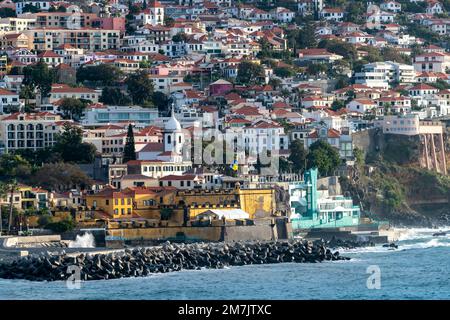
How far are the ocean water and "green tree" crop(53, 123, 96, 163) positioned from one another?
49.4 ft

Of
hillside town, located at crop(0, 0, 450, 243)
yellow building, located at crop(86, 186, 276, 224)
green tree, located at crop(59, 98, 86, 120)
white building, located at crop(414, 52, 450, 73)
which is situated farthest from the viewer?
white building, located at crop(414, 52, 450, 73)

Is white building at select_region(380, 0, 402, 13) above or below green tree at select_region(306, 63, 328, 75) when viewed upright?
above

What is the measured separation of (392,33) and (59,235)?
5129 cm

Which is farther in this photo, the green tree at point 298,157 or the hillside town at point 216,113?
the green tree at point 298,157

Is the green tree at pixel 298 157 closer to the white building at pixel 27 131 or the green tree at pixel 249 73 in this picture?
the white building at pixel 27 131

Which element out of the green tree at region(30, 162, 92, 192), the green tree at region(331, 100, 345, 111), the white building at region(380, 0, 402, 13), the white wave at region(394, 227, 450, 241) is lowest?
the white wave at region(394, 227, 450, 241)

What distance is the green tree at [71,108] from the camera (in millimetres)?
60750

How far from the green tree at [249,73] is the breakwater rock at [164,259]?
2986 centimetres

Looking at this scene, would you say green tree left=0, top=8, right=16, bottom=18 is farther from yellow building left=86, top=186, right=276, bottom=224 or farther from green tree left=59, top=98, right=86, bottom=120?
yellow building left=86, top=186, right=276, bottom=224

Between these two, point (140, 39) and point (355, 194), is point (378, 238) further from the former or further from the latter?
point (140, 39)

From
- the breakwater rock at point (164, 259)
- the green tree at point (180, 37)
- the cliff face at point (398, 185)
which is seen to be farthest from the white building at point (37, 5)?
the breakwater rock at point (164, 259)

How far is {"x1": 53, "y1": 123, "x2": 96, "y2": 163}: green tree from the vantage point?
169 feet

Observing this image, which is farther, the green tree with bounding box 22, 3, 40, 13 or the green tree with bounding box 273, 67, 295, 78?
the green tree with bounding box 22, 3, 40, 13

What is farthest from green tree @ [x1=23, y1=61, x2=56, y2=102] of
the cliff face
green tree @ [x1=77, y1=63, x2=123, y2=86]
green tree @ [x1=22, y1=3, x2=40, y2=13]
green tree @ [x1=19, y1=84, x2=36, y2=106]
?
green tree @ [x1=22, y1=3, x2=40, y2=13]
